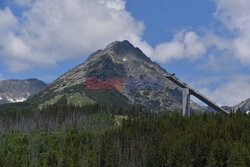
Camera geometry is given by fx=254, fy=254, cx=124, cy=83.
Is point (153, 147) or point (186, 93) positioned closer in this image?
point (153, 147)

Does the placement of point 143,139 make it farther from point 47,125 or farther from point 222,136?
point 47,125

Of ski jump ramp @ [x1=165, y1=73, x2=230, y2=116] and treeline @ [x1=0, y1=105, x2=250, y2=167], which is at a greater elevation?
ski jump ramp @ [x1=165, y1=73, x2=230, y2=116]

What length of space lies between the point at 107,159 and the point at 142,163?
43.5 ft

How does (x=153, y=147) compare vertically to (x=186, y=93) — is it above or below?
below

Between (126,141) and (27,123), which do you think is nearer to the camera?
(126,141)

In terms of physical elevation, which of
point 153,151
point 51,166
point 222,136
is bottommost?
point 51,166

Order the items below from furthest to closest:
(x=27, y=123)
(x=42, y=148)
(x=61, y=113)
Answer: (x=61, y=113) < (x=27, y=123) < (x=42, y=148)

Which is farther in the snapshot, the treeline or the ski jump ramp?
the ski jump ramp

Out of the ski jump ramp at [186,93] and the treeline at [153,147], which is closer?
the treeline at [153,147]

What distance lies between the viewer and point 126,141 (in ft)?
378

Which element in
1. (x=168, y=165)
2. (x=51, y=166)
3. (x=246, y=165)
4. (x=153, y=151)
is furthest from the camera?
(x=51, y=166)

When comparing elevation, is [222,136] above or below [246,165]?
→ above

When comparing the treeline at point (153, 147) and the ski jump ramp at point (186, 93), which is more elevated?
the ski jump ramp at point (186, 93)

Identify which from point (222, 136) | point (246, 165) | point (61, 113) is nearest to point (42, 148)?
point (61, 113)
